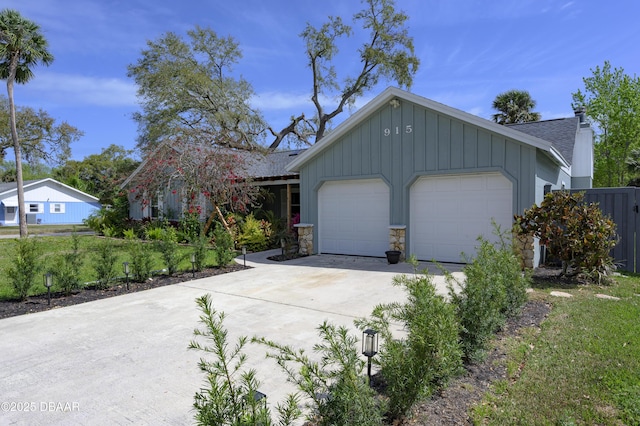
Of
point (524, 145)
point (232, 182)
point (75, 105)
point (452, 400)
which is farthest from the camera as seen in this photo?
point (75, 105)

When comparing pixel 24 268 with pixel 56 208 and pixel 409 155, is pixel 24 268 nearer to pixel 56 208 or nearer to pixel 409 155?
pixel 409 155

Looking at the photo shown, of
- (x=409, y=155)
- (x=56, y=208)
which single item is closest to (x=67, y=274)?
(x=409, y=155)

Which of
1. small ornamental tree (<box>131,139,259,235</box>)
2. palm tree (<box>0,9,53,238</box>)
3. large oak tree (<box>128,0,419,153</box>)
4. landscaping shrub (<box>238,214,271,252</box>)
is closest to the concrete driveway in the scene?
landscaping shrub (<box>238,214,271,252</box>)

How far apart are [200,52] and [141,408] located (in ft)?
80.6

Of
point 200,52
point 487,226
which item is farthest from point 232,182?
point 200,52

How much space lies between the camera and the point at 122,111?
78.8ft

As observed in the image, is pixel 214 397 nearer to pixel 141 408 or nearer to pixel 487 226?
pixel 141 408

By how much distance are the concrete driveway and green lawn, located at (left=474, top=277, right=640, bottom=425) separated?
5.87 feet

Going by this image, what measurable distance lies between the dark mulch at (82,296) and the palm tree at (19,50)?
13925 millimetres

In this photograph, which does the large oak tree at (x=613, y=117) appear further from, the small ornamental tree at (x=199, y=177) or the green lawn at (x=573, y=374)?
the green lawn at (x=573, y=374)

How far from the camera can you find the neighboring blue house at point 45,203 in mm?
31516

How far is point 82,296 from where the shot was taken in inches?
255

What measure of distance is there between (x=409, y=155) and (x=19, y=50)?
1993 cm

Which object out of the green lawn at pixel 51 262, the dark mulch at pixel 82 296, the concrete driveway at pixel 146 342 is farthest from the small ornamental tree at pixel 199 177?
the concrete driveway at pixel 146 342
